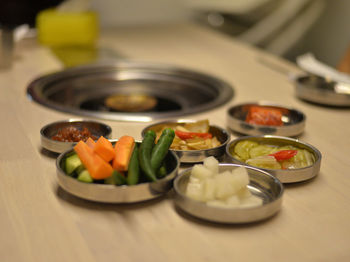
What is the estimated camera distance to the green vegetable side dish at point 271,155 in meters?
1.27

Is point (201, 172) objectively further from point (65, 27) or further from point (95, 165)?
point (65, 27)

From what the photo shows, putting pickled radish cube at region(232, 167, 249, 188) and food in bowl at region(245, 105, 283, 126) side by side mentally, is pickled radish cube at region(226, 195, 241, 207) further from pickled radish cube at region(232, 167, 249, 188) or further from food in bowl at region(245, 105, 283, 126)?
food in bowl at region(245, 105, 283, 126)

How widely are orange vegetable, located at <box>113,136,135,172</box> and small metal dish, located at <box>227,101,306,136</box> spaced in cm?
46

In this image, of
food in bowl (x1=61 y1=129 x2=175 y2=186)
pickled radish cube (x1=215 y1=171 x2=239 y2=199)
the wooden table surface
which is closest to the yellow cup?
the wooden table surface

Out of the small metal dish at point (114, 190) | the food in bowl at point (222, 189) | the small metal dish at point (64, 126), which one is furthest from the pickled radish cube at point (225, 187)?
the small metal dish at point (64, 126)

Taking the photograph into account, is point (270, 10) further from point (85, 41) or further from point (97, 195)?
point (97, 195)

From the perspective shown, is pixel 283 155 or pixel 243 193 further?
pixel 283 155

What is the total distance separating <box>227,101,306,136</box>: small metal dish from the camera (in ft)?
4.99

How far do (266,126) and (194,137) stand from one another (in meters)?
0.25

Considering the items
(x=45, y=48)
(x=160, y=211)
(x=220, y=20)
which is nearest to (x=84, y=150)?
(x=160, y=211)

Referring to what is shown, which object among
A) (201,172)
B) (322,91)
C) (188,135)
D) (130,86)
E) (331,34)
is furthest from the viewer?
(331,34)

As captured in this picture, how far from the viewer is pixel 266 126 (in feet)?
4.96

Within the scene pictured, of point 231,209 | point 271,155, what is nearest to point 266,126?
point 271,155

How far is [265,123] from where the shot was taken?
1.57 m
